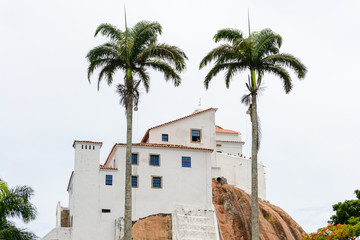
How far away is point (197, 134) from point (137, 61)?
67.5 ft

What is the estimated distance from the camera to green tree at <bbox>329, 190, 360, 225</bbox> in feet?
151

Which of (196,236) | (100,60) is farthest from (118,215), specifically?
(100,60)

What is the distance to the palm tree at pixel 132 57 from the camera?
35250 mm

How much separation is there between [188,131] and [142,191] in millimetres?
8747

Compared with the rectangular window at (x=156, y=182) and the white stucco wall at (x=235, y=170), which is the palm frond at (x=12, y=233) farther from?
the white stucco wall at (x=235, y=170)

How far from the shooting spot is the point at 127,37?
35.9 m

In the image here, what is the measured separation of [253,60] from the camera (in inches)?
1355

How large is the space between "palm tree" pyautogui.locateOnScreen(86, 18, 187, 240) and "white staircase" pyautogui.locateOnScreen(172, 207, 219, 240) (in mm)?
15325

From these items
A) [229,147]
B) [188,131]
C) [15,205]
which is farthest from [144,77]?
[229,147]

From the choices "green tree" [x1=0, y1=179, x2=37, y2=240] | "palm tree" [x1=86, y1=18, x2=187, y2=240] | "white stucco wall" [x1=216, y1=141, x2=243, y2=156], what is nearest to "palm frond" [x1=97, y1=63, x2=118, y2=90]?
"palm tree" [x1=86, y1=18, x2=187, y2=240]

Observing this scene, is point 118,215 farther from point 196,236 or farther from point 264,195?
point 264,195

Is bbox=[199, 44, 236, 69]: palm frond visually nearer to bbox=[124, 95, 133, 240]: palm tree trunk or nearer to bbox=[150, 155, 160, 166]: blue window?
bbox=[124, 95, 133, 240]: palm tree trunk

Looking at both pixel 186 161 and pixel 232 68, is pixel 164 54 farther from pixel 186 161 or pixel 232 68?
pixel 186 161

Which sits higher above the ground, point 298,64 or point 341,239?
point 298,64
